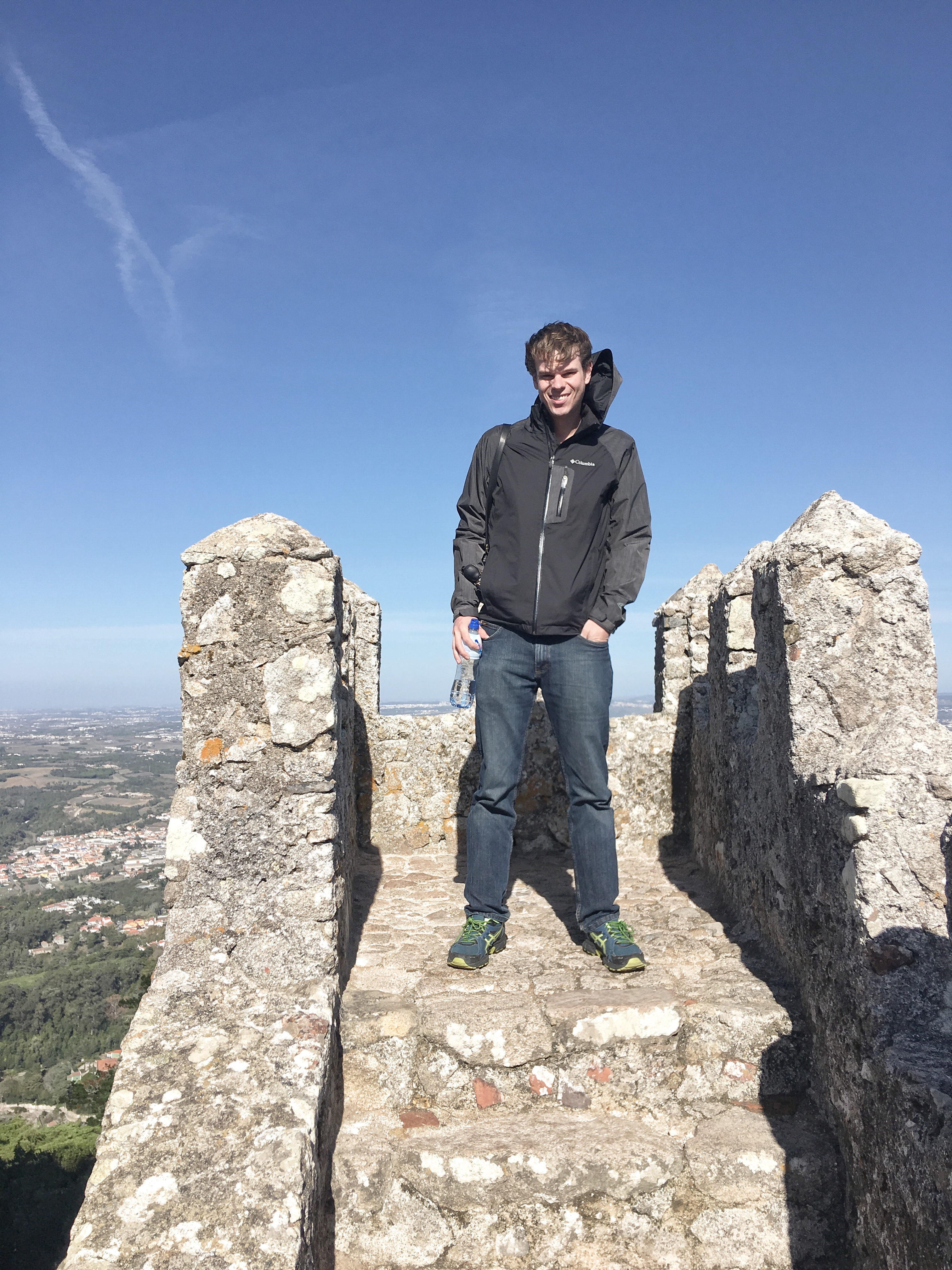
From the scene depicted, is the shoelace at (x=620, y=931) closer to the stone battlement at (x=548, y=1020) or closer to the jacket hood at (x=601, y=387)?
the stone battlement at (x=548, y=1020)

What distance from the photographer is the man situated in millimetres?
3002

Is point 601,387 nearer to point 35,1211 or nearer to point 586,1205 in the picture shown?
point 586,1205

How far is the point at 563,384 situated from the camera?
9.80 ft

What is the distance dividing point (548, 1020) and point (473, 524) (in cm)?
195

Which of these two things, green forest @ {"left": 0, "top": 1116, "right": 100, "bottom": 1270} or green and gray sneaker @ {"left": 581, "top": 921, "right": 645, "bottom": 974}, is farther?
green forest @ {"left": 0, "top": 1116, "right": 100, "bottom": 1270}

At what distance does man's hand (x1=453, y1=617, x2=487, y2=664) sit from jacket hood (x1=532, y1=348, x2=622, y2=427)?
954 millimetres

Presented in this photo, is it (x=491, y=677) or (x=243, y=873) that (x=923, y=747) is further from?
(x=243, y=873)

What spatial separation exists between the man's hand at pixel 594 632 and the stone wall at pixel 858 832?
0.67 metres

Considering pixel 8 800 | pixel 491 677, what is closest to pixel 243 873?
pixel 491 677

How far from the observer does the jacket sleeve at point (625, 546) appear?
3012 millimetres

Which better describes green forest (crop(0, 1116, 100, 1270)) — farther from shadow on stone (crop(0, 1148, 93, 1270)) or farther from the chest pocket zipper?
the chest pocket zipper

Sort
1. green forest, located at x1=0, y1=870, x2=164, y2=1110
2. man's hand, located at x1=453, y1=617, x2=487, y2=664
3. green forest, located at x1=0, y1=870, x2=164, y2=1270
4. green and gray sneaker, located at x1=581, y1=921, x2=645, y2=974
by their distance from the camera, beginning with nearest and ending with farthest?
green and gray sneaker, located at x1=581, y1=921, x2=645, y2=974 → man's hand, located at x1=453, y1=617, x2=487, y2=664 → green forest, located at x1=0, y1=870, x2=164, y2=1270 → green forest, located at x1=0, y1=870, x2=164, y2=1110

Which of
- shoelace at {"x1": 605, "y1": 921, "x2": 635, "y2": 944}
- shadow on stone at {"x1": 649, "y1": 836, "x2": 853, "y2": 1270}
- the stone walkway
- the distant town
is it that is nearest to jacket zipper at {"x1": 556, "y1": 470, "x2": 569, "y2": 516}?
shoelace at {"x1": 605, "y1": 921, "x2": 635, "y2": 944}

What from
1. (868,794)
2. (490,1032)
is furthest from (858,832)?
(490,1032)
